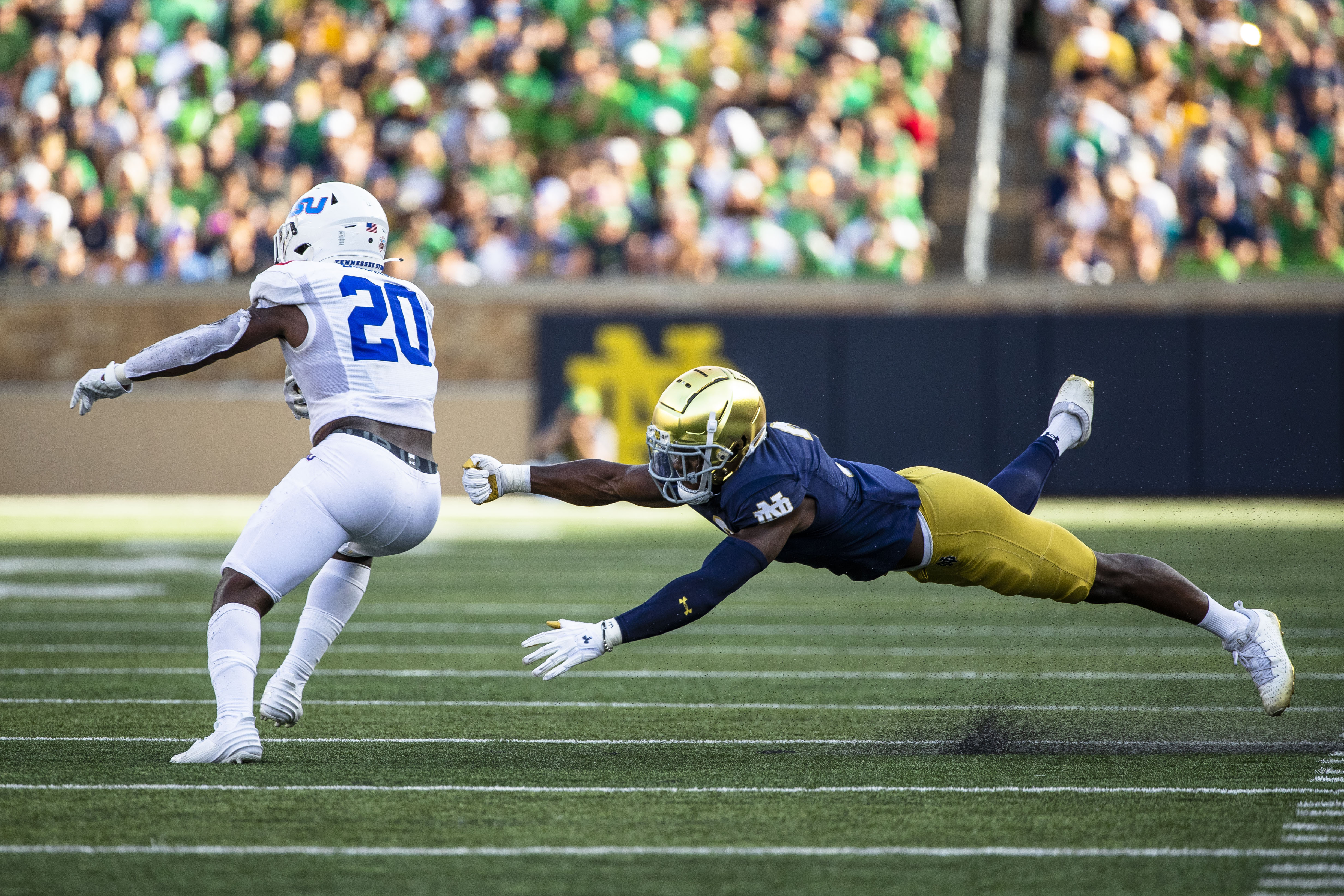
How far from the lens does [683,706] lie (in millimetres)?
5492

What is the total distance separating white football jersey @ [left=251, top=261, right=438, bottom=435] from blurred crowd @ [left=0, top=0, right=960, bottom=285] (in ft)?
35.7

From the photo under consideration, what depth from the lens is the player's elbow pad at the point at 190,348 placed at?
14.6 ft

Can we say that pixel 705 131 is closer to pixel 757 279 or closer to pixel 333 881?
pixel 757 279

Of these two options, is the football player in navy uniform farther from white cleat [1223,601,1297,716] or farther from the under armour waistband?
the under armour waistband

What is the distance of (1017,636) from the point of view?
23.7ft

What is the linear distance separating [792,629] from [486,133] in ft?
31.2

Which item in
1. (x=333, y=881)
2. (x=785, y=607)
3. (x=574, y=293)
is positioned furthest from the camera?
(x=574, y=293)

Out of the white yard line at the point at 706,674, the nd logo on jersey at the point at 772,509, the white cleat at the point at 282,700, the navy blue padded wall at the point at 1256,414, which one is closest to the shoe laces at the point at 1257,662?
the white yard line at the point at 706,674

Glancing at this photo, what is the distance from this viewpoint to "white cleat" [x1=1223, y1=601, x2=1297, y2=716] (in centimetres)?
473

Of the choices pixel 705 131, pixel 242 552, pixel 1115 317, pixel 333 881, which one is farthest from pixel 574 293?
pixel 333 881

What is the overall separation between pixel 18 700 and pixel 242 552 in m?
1.63

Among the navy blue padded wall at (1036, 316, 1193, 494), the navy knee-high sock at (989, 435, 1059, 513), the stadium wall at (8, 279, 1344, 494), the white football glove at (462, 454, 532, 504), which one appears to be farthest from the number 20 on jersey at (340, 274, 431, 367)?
the stadium wall at (8, 279, 1344, 494)

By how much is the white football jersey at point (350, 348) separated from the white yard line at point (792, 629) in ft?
9.45

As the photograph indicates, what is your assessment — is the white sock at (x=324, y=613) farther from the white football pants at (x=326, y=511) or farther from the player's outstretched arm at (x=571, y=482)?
the player's outstretched arm at (x=571, y=482)
